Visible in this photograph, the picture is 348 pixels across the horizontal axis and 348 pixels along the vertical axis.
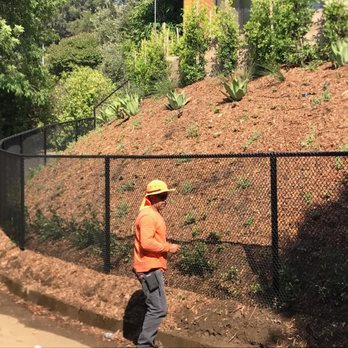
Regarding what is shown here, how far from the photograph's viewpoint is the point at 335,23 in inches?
418

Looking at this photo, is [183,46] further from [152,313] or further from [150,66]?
[152,313]

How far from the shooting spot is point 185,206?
7.64 m

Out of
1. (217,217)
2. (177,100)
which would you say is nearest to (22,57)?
(177,100)

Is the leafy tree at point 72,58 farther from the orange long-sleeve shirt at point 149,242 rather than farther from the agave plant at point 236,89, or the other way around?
the orange long-sleeve shirt at point 149,242

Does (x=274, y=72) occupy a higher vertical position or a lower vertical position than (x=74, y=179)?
higher

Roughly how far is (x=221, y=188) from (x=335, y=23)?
200 inches

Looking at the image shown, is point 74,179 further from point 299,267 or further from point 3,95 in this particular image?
point 3,95

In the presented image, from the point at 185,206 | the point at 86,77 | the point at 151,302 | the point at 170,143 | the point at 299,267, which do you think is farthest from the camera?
the point at 86,77

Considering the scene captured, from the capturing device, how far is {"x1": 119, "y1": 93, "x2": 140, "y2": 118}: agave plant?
43.5ft

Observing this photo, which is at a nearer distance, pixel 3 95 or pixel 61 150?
pixel 61 150

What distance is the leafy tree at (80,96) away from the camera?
19859 millimetres

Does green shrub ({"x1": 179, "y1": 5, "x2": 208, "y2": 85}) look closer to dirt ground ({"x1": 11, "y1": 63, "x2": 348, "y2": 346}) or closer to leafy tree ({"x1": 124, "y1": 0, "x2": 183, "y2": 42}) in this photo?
dirt ground ({"x1": 11, "y1": 63, "x2": 348, "y2": 346})

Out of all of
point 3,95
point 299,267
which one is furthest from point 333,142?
point 3,95

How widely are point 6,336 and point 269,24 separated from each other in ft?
27.2
